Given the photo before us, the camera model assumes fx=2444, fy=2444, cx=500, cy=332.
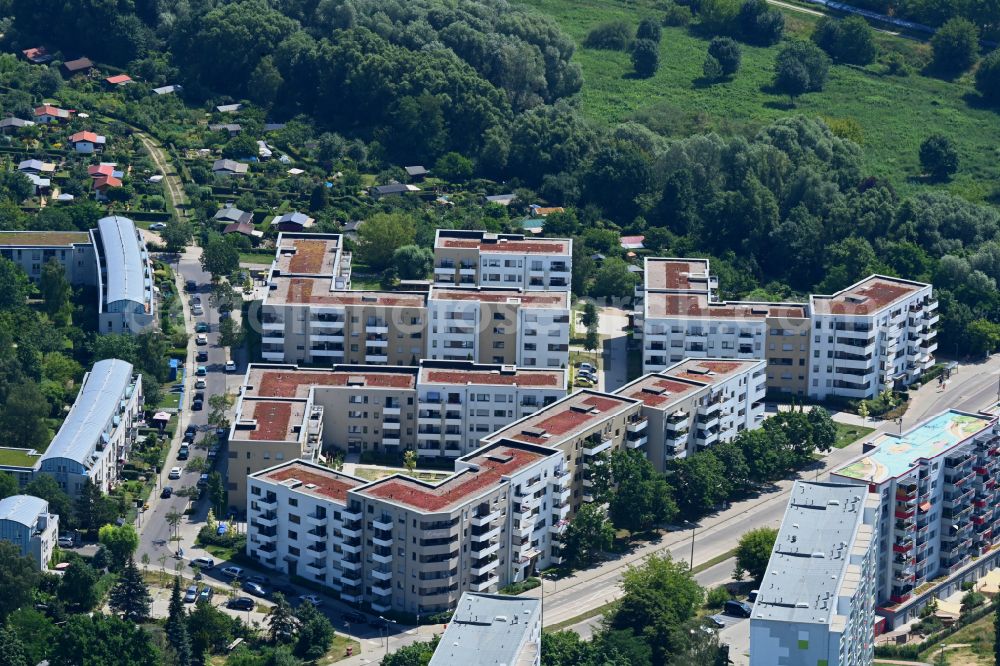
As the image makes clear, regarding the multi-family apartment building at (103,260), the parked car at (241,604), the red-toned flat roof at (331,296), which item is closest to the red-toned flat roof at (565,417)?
the red-toned flat roof at (331,296)

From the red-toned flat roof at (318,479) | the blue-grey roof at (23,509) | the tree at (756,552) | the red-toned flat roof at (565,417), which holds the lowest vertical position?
the tree at (756,552)

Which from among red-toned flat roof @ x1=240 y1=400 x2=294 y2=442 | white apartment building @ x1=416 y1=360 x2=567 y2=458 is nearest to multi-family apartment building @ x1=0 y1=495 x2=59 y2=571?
red-toned flat roof @ x1=240 y1=400 x2=294 y2=442

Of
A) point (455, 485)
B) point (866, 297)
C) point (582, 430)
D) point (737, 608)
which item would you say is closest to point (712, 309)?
point (866, 297)

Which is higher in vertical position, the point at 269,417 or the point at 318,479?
the point at 269,417

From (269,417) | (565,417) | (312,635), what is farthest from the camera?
(269,417)

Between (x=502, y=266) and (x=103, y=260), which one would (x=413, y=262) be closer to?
(x=502, y=266)

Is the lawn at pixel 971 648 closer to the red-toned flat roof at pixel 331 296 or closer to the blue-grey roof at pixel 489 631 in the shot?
the blue-grey roof at pixel 489 631
